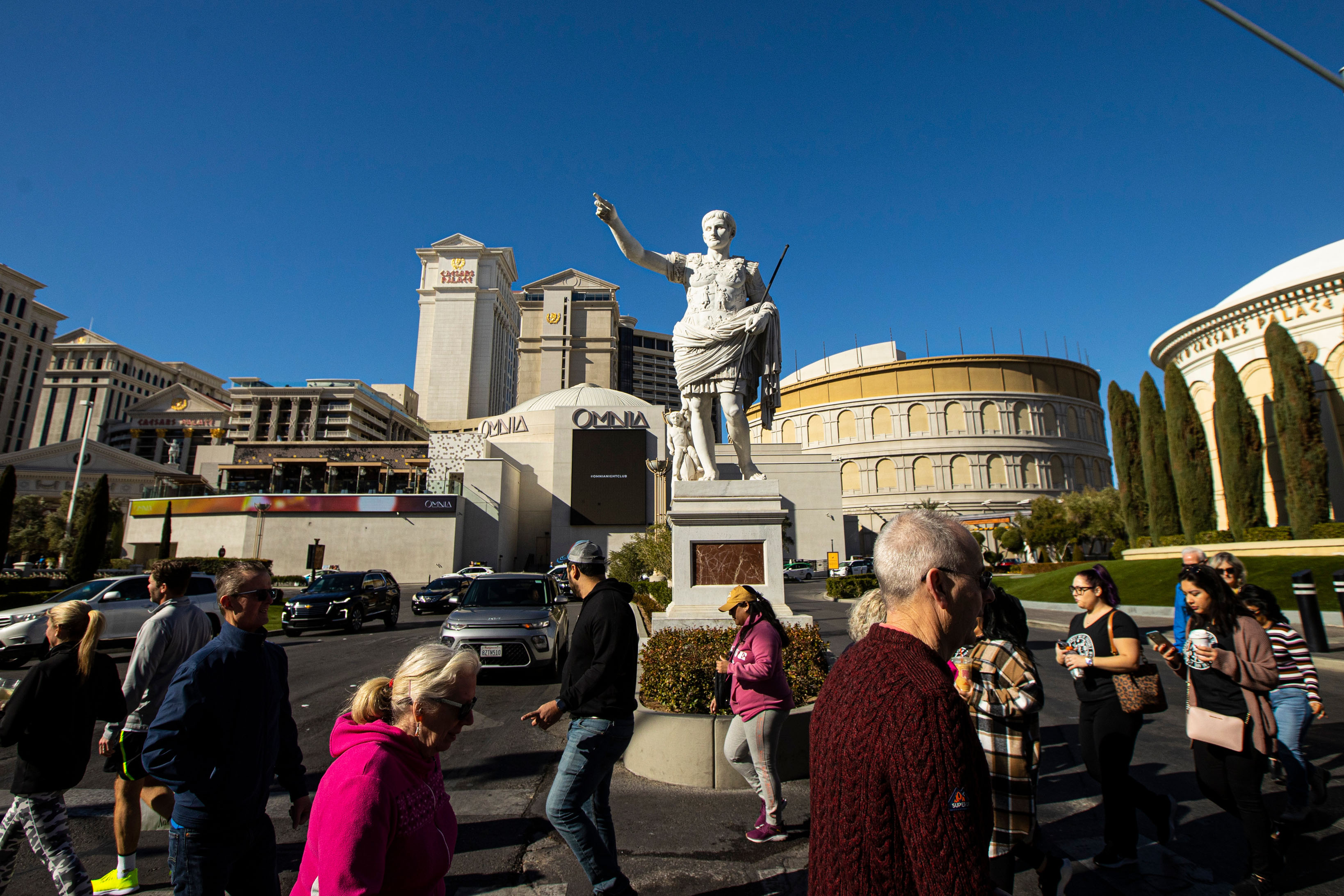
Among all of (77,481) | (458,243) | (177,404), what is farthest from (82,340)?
(77,481)

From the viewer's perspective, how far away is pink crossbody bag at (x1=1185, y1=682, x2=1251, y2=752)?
3691 mm

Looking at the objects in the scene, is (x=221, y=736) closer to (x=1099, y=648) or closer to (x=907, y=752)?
(x=907, y=752)

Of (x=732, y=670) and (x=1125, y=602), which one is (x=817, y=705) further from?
(x=1125, y=602)

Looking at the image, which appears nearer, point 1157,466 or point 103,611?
point 103,611

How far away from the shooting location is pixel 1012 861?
3031 mm

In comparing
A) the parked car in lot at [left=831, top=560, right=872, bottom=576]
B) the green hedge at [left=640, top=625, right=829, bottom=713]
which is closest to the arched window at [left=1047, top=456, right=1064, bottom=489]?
the parked car in lot at [left=831, top=560, right=872, bottom=576]

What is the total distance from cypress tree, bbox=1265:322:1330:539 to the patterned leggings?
29353mm

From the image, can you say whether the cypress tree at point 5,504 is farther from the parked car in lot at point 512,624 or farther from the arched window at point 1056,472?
the arched window at point 1056,472

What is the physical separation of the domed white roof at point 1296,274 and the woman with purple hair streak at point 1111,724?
105 feet

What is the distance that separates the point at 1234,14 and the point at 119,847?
12.5m

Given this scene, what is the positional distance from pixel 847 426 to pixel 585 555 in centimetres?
7360

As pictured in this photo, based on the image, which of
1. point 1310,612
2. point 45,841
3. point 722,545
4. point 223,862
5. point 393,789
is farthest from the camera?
point 1310,612

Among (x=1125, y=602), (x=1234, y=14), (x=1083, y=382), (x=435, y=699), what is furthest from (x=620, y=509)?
(x=1083, y=382)

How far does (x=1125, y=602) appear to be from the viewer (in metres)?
18.8
